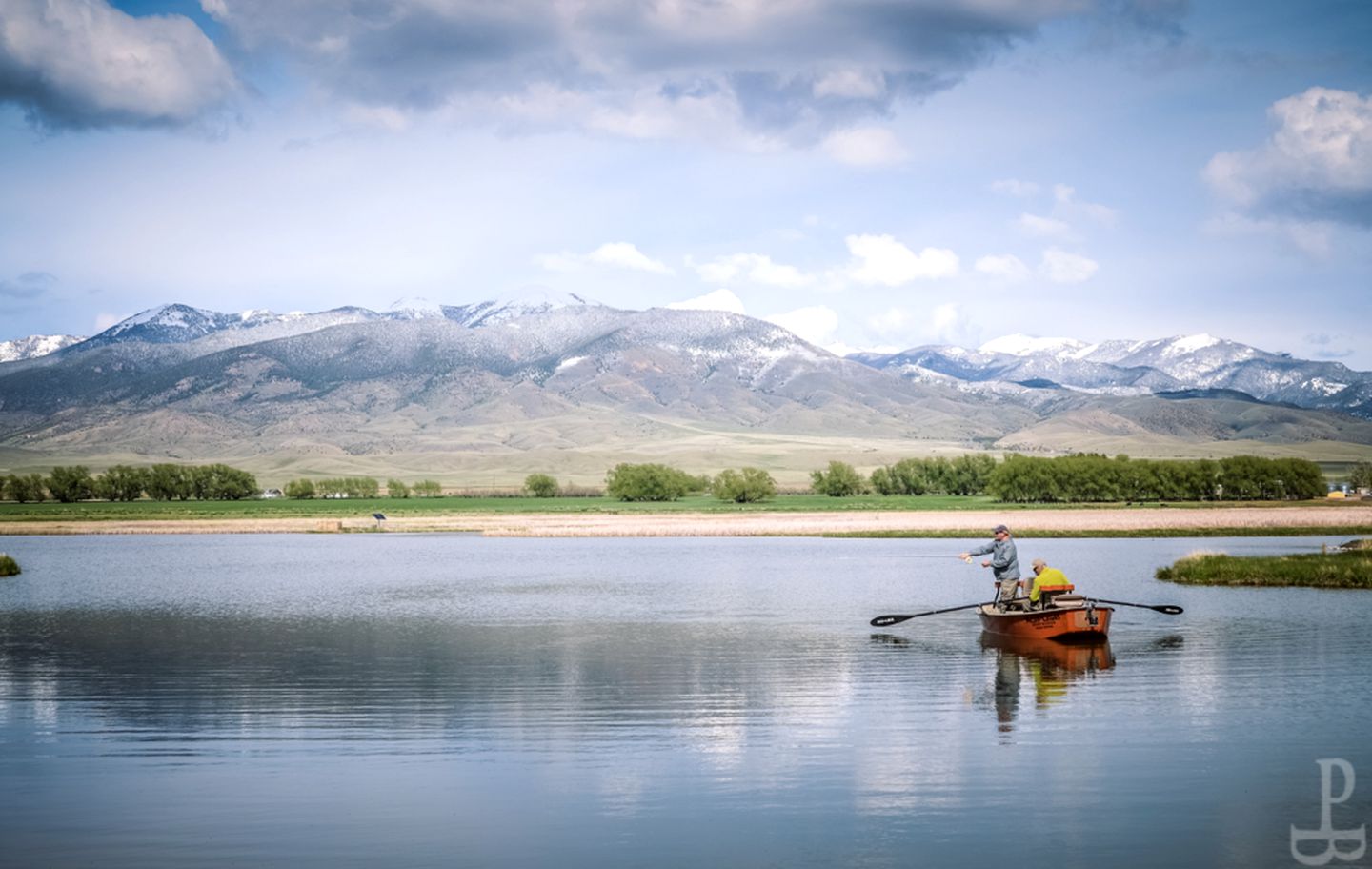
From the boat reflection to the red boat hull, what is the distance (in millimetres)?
197

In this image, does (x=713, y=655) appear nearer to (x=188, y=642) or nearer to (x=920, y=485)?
(x=188, y=642)

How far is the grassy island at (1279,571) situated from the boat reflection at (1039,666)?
17269 mm

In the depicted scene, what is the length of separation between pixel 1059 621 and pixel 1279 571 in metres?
19.4

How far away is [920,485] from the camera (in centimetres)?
15325

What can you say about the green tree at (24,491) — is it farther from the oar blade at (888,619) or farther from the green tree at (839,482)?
the oar blade at (888,619)

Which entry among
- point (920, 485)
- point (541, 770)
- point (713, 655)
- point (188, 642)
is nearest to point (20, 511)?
point (920, 485)

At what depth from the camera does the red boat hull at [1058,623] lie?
96.1 ft

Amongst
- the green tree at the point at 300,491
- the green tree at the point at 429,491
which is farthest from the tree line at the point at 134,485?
the green tree at the point at 429,491

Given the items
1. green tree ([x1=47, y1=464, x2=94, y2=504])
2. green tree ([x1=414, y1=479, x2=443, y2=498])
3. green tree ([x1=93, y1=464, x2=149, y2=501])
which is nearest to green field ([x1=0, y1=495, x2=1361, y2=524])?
green tree ([x1=47, y1=464, x2=94, y2=504])

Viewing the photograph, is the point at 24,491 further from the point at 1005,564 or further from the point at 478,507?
the point at 1005,564

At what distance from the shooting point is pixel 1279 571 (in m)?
45.1

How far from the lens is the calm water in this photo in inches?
569

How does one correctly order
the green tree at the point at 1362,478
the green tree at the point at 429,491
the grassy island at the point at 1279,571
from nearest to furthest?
the grassy island at the point at 1279,571 → the green tree at the point at 1362,478 → the green tree at the point at 429,491

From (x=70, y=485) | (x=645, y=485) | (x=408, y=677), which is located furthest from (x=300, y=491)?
(x=408, y=677)
